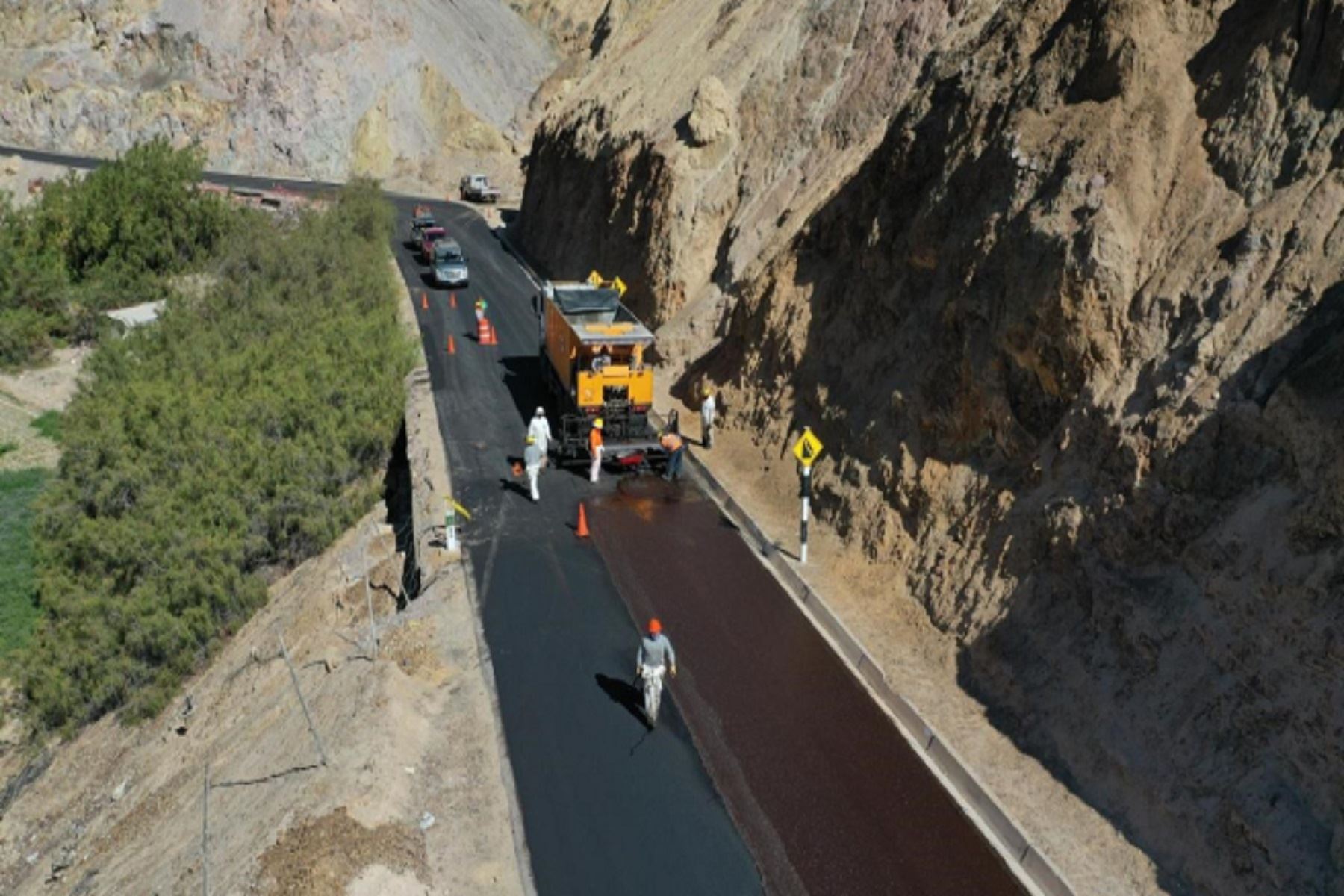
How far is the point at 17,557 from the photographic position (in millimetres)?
27141

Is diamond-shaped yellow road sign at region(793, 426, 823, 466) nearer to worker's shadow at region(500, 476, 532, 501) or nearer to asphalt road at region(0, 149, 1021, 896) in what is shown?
asphalt road at region(0, 149, 1021, 896)

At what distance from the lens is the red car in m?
42.4

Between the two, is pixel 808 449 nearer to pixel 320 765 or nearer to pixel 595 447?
pixel 595 447

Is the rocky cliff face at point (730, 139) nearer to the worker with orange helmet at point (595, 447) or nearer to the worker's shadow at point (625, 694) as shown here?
the worker with orange helmet at point (595, 447)

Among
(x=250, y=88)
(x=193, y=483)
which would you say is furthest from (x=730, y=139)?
(x=250, y=88)

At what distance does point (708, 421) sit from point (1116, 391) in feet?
33.2

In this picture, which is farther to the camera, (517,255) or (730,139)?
(517,255)

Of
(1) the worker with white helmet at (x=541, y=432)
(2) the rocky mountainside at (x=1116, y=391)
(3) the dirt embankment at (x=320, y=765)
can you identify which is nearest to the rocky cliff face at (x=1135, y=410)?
(2) the rocky mountainside at (x=1116, y=391)

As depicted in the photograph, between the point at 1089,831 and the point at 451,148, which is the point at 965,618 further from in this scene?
the point at 451,148

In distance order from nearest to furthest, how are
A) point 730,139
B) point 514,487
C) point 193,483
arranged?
point 514,487 → point 193,483 → point 730,139

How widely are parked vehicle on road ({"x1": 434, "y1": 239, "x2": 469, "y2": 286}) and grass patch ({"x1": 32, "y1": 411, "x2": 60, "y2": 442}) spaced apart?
507 inches

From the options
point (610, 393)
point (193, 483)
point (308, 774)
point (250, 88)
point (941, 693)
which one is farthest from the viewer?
point (250, 88)

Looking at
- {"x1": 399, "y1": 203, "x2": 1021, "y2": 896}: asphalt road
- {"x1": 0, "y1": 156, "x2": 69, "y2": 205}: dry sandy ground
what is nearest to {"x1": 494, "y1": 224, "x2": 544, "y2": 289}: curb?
{"x1": 399, "y1": 203, "x2": 1021, "y2": 896}: asphalt road

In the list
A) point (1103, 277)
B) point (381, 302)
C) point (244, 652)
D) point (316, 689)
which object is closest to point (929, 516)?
point (1103, 277)
